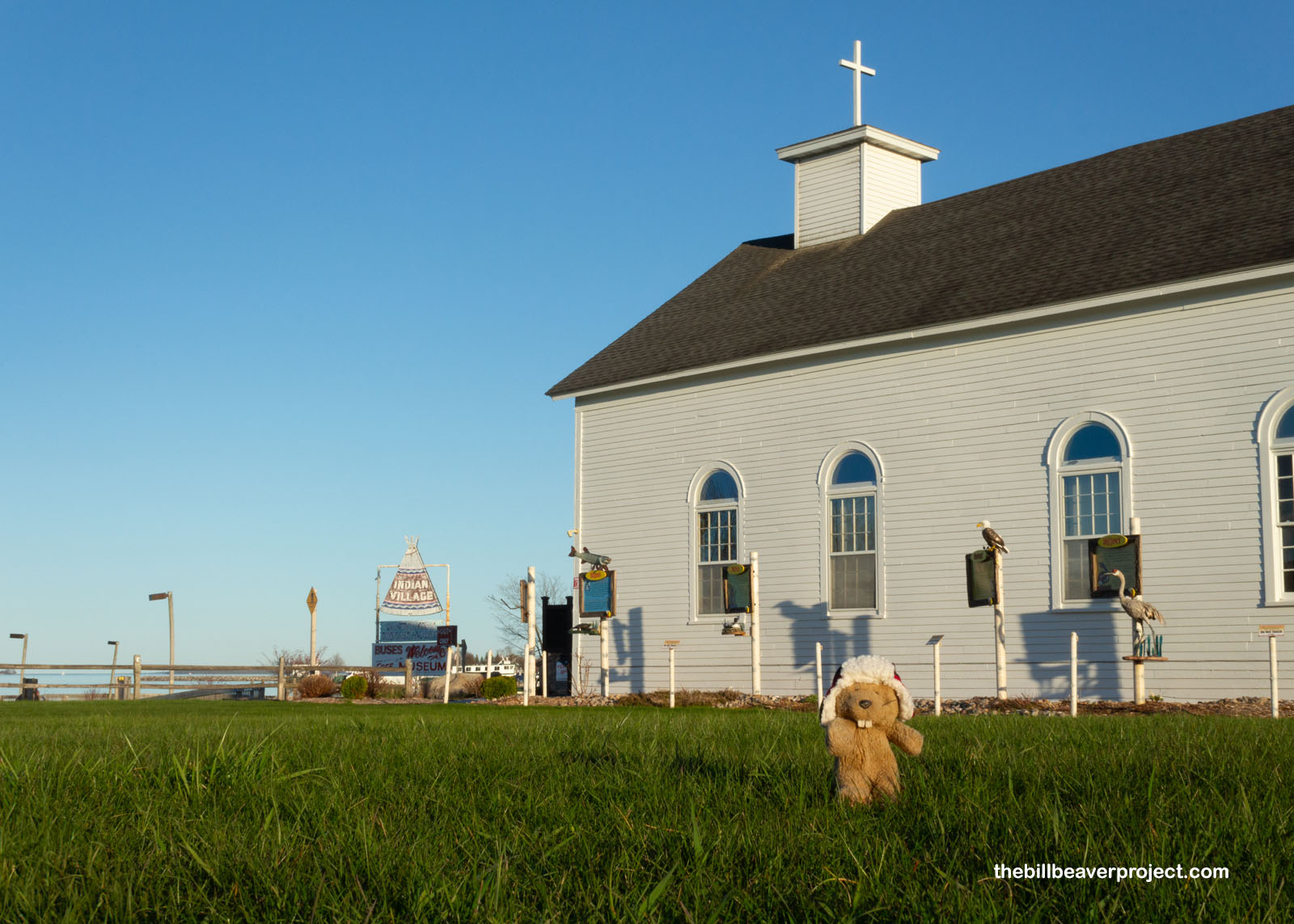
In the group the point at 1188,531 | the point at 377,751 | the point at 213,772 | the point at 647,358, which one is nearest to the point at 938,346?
the point at 1188,531

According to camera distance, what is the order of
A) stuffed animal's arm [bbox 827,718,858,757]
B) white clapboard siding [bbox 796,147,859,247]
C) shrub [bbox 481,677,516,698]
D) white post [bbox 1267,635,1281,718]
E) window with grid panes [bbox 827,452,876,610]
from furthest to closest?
shrub [bbox 481,677,516,698] < white clapboard siding [bbox 796,147,859,247] < window with grid panes [bbox 827,452,876,610] < white post [bbox 1267,635,1281,718] < stuffed animal's arm [bbox 827,718,858,757]

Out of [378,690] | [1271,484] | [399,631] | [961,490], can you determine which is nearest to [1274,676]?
[1271,484]

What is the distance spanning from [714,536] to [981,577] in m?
5.88

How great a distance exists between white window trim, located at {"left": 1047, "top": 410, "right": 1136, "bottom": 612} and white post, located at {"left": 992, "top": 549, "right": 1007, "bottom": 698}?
30.1 inches

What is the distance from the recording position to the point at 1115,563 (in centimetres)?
1811

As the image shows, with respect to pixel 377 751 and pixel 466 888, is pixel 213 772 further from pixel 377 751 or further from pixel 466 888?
pixel 466 888

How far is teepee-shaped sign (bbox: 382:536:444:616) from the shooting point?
5056cm

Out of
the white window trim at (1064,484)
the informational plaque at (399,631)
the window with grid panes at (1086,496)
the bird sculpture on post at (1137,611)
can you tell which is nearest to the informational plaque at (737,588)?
the white window trim at (1064,484)

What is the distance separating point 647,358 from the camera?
2548cm

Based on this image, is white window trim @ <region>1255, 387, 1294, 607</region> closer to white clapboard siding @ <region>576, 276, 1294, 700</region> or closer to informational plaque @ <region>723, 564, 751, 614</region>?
white clapboard siding @ <region>576, 276, 1294, 700</region>

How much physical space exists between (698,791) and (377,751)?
2.77 m

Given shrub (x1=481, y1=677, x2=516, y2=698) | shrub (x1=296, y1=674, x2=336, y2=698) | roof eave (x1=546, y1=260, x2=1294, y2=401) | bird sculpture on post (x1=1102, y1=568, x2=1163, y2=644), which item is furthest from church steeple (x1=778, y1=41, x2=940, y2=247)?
shrub (x1=296, y1=674, x2=336, y2=698)

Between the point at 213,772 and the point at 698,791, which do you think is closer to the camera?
the point at 698,791

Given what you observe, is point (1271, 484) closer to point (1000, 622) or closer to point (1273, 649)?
point (1273, 649)
